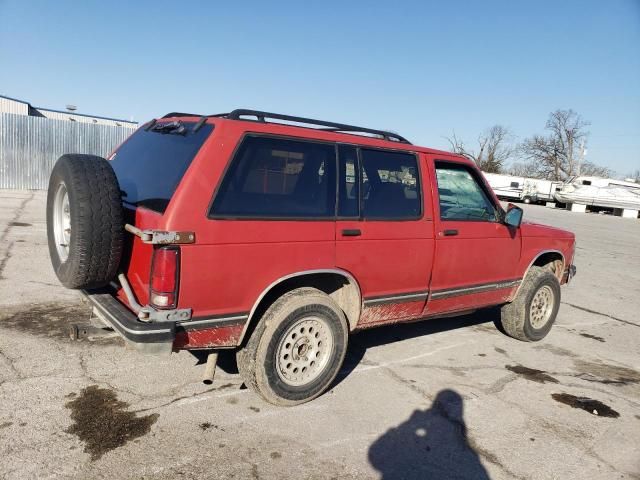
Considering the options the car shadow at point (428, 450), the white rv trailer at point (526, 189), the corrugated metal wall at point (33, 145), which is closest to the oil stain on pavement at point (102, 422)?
the car shadow at point (428, 450)

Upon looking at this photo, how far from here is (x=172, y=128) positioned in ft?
11.5

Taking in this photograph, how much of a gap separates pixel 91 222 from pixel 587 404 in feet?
13.1

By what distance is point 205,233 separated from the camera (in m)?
2.92

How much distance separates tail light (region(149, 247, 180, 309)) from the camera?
281 cm

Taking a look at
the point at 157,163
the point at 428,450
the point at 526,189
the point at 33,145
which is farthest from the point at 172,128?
the point at 526,189

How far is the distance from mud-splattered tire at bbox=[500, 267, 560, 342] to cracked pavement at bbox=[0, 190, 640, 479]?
16 centimetres

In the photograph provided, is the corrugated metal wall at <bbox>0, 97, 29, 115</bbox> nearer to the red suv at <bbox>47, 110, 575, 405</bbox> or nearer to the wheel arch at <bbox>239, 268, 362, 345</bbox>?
the red suv at <bbox>47, 110, 575, 405</bbox>

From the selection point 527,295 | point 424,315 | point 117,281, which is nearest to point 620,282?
point 527,295

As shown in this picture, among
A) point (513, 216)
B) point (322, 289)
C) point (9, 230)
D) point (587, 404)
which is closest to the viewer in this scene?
point (322, 289)

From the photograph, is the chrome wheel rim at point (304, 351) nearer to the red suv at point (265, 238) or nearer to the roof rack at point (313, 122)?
the red suv at point (265, 238)

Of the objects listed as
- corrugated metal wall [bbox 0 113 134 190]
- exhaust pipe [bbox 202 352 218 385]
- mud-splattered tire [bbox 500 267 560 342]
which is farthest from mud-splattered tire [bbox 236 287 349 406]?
corrugated metal wall [bbox 0 113 134 190]

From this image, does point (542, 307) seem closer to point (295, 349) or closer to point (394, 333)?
point (394, 333)

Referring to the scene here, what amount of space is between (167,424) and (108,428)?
0.36m

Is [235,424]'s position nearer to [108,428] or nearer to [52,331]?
[108,428]
